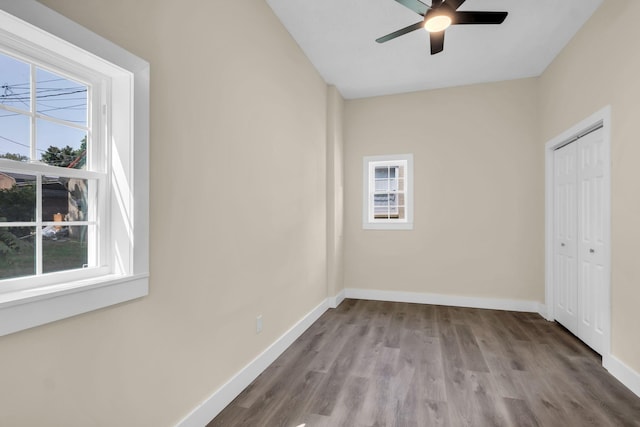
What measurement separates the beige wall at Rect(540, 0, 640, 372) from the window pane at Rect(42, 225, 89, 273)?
3.47 metres

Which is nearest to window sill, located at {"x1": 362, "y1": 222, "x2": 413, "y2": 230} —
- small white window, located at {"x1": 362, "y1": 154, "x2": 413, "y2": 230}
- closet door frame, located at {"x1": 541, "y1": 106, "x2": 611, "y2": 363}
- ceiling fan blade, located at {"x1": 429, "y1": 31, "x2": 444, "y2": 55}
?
small white window, located at {"x1": 362, "y1": 154, "x2": 413, "y2": 230}

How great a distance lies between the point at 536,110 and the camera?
437 cm

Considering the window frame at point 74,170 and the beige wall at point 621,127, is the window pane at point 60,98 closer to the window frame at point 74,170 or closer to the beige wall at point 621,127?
the window frame at point 74,170

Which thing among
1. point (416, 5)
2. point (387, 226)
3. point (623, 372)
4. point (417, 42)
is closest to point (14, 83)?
point (416, 5)

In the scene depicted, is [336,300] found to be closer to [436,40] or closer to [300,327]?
[300,327]

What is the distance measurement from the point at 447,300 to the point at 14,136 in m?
4.82

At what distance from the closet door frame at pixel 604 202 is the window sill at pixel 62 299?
347cm

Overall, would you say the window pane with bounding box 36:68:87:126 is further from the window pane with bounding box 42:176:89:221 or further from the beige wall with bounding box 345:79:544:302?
the beige wall with bounding box 345:79:544:302

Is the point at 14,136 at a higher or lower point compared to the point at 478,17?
lower

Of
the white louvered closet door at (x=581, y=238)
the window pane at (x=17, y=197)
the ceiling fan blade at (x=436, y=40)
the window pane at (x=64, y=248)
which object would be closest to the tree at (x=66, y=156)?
the window pane at (x=17, y=197)

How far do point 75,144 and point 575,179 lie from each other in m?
4.28

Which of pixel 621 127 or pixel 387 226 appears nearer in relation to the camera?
pixel 621 127

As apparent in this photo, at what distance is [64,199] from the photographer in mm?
1375

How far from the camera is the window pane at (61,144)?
129cm
